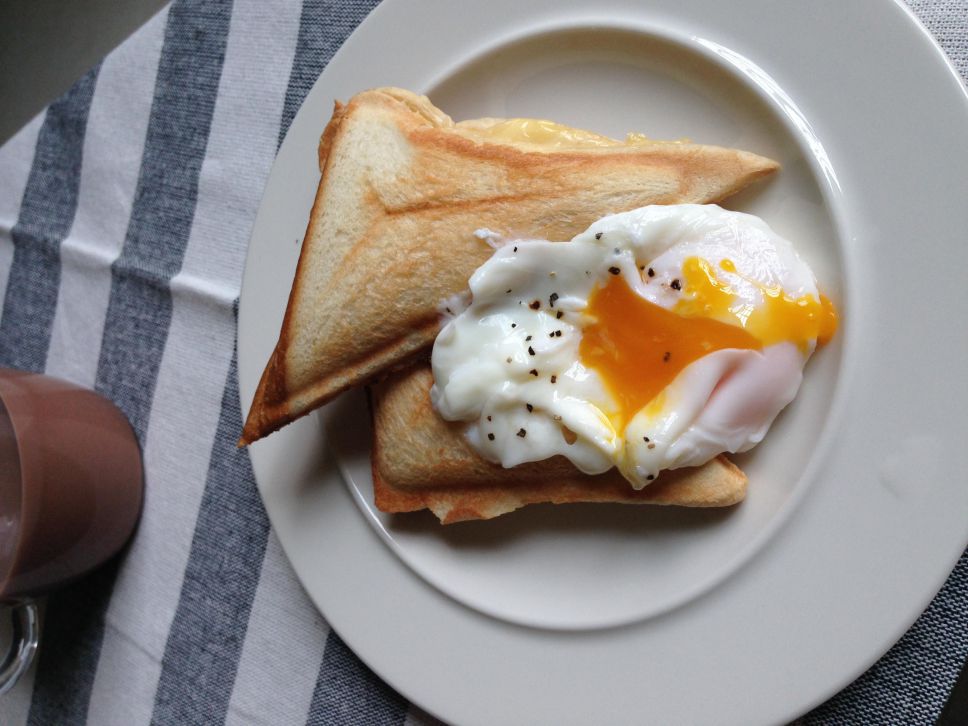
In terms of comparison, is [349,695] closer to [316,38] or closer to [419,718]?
[419,718]

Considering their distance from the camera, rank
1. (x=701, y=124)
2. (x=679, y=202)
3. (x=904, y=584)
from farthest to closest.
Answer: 1. (x=701, y=124)
2. (x=679, y=202)
3. (x=904, y=584)

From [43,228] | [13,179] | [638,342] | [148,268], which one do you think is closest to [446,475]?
[638,342]

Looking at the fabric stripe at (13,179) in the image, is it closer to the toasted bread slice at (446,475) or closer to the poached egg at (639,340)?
the toasted bread slice at (446,475)

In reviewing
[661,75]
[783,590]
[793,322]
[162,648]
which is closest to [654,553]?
[783,590]

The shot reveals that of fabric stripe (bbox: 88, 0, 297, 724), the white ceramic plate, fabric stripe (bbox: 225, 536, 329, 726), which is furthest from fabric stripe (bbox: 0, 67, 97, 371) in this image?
fabric stripe (bbox: 225, 536, 329, 726)

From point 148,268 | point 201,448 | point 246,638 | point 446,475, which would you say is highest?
point 148,268

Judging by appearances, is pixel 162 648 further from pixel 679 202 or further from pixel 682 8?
pixel 682 8
